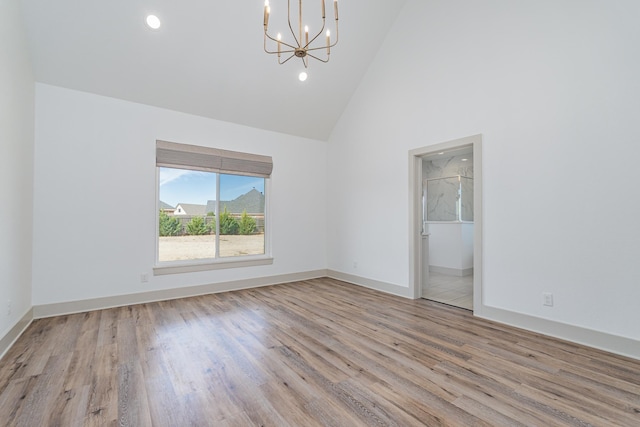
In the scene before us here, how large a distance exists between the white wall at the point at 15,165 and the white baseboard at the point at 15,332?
0.16ft

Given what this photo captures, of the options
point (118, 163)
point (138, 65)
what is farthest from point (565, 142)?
point (118, 163)

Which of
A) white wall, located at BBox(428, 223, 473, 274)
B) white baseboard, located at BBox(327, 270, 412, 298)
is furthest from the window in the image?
white wall, located at BBox(428, 223, 473, 274)

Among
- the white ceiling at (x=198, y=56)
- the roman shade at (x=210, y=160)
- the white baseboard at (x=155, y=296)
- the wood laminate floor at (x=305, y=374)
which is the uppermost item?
the white ceiling at (x=198, y=56)

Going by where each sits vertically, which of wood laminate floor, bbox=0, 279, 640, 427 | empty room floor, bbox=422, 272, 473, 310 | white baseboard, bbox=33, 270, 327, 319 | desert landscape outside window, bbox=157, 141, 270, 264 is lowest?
empty room floor, bbox=422, 272, 473, 310

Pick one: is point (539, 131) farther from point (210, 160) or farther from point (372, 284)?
point (210, 160)

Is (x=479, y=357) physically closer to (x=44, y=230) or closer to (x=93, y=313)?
(x=93, y=313)

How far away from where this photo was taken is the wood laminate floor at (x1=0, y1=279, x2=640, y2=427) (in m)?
1.75

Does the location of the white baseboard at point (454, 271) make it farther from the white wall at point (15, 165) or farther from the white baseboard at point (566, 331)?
the white wall at point (15, 165)

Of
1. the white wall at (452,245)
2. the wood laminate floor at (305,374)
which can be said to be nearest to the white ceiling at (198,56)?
the wood laminate floor at (305,374)

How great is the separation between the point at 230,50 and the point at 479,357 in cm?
451

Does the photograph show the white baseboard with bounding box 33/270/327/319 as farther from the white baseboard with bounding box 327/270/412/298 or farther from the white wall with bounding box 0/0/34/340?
the white baseboard with bounding box 327/270/412/298

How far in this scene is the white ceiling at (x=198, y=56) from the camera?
324cm

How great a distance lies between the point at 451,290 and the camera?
4.79 metres

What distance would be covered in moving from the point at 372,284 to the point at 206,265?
2694 millimetres
